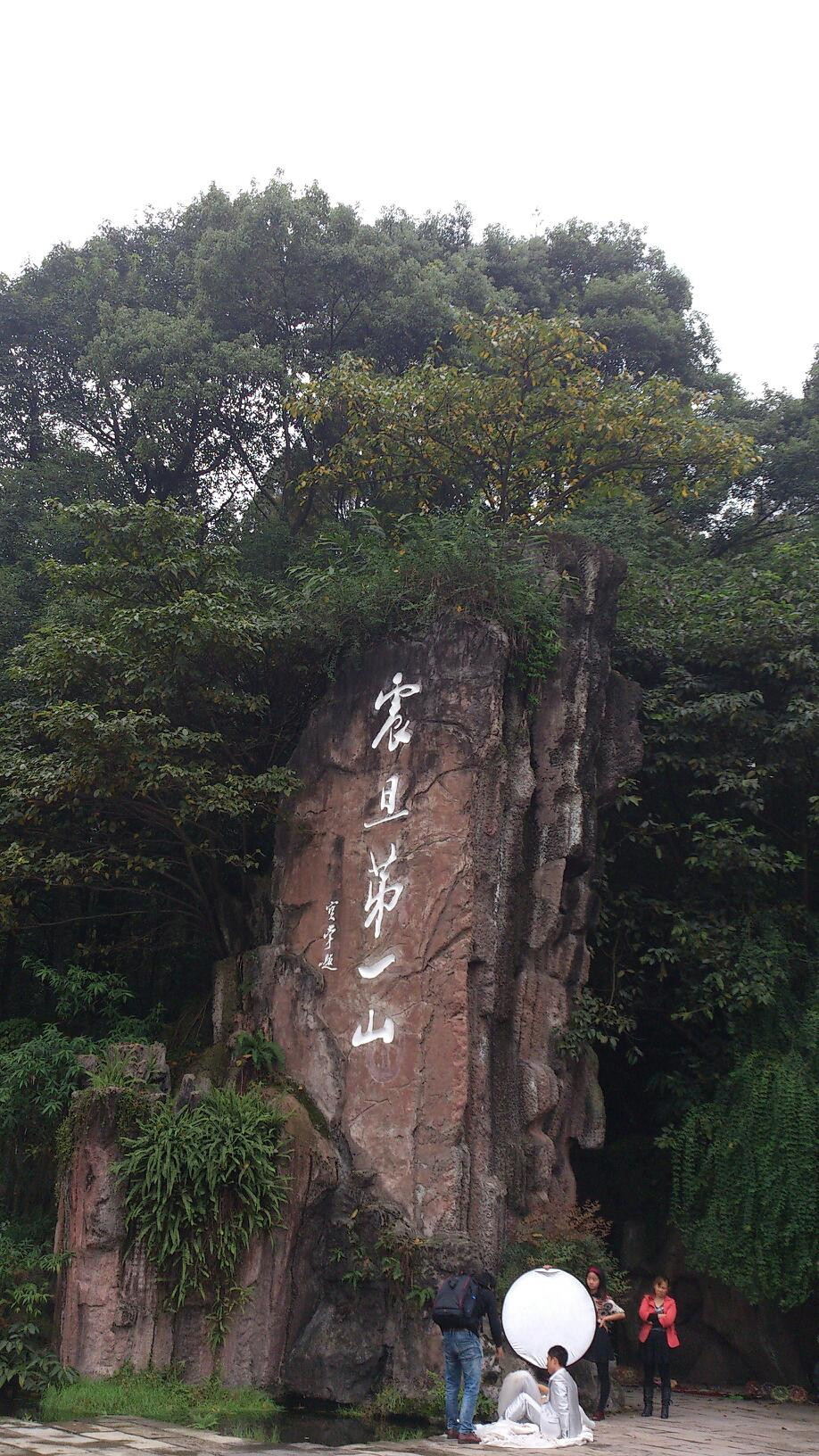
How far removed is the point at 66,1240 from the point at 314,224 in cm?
1269

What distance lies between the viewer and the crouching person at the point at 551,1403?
6.33 metres

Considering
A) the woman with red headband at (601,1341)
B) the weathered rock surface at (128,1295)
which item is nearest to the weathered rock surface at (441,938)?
the weathered rock surface at (128,1295)

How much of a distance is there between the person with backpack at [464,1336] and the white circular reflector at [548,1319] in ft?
0.35

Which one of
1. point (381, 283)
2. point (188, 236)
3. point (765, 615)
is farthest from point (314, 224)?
point (765, 615)

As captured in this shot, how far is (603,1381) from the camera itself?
7855 mm

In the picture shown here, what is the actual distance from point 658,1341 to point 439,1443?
7.96 feet

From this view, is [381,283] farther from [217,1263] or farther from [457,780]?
[217,1263]

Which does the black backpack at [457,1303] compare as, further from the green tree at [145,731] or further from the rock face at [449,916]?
the green tree at [145,731]

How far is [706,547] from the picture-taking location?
16219 mm

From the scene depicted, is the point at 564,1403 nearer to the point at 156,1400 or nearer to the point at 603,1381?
the point at 603,1381

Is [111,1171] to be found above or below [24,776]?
below

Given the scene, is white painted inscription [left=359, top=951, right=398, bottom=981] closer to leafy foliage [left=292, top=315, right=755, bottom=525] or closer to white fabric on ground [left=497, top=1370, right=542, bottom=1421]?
white fabric on ground [left=497, top=1370, right=542, bottom=1421]

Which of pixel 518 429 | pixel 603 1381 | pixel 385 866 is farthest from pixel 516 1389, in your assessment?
pixel 518 429

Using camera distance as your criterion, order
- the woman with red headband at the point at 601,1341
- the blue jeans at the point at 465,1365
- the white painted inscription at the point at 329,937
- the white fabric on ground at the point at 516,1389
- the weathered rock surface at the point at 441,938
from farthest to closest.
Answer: the white painted inscription at the point at 329,937, the weathered rock surface at the point at 441,938, the woman with red headband at the point at 601,1341, the white fabric on ground at the point at 516,1389, the blue jeans at the point at 465,1365
